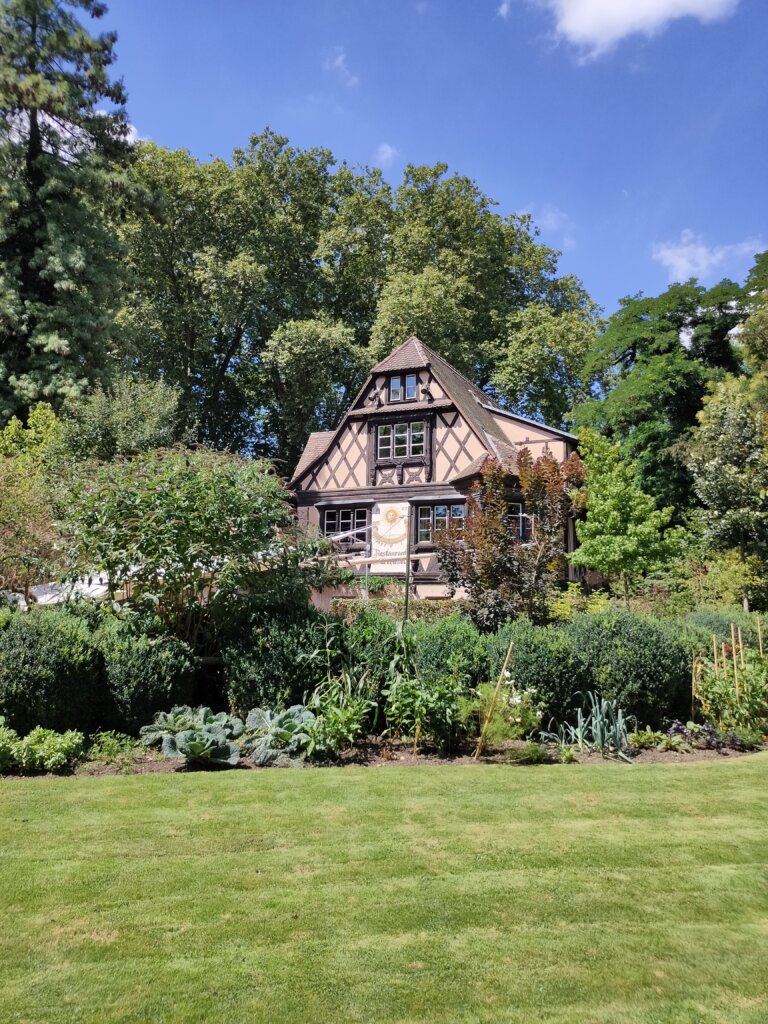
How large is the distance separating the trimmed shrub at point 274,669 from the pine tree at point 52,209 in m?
15.8

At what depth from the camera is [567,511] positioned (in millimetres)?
9516

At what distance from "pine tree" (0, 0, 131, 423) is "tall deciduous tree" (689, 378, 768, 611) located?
1684 centimetres

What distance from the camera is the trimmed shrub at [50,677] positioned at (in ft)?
21.5

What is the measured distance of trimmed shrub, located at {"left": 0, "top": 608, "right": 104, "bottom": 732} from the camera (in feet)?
21.5

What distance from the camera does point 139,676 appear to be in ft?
23.2

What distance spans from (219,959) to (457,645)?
15.3ft

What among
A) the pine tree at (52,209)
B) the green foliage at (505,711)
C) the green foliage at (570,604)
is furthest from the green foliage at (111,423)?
the green foliage at (505,711)

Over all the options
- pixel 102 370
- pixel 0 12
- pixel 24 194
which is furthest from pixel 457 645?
pixel 0 12

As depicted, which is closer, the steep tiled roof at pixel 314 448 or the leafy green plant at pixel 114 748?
the leafy green plant at pixel 114 748

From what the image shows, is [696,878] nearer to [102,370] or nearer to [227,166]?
[102,370]

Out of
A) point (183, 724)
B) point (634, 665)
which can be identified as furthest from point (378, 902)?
point (634, 665)

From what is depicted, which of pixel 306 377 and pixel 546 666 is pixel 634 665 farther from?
pixel 306 377

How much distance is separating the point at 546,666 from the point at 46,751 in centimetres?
462

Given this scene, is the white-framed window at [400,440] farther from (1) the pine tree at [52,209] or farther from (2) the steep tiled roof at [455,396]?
(1) the pine tree at [52,209]
